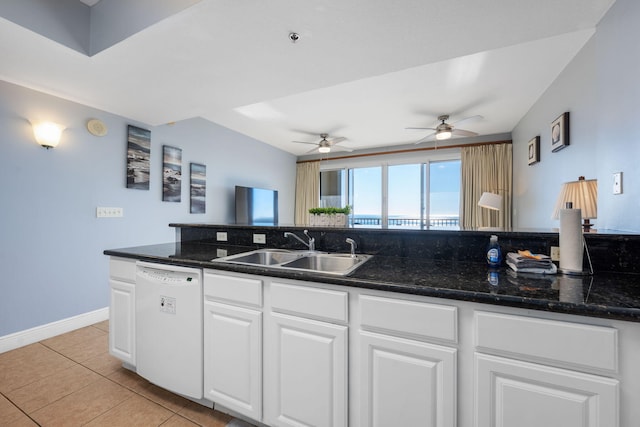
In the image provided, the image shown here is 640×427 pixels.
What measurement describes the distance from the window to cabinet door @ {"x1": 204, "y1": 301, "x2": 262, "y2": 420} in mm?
3571

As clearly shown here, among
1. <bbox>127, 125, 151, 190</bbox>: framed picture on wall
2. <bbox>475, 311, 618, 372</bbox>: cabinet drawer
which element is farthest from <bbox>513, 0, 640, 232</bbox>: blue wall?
<bbox>127, 125, 151, 190</bbox>: framed picture on wall

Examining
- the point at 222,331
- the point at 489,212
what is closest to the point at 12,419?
the point at 222,331

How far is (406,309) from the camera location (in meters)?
1.07

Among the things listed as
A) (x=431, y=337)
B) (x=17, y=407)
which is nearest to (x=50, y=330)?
(x=17, y=407)

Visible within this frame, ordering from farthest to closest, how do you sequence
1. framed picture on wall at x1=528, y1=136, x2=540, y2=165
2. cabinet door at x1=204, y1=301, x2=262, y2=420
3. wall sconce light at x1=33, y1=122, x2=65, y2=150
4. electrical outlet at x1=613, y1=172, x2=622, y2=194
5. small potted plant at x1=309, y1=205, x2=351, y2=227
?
framed picture on wall at x1=528, y1=136, x2=540, y2=165
wall sconce light at x1=33, y1=122, x2=65, y2=150
small potted plant at x1=309, y1=205, x2=351, y2=227
electrical outlet at x1=613, y1=172, x2=622, y2=194
cabinet door at x1=204, y1=301, x2=262, y2=420

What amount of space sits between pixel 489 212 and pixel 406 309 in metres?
4.76

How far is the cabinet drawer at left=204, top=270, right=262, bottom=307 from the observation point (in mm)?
1383

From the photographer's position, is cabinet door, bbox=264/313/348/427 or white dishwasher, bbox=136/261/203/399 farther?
white dishwasher, bbox=136/261/203/399

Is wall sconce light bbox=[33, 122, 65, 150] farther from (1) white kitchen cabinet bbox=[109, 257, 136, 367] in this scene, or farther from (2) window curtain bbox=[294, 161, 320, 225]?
(2) window curtain bbox=[294, 161, 320, 225]

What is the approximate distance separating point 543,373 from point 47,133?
149 inches

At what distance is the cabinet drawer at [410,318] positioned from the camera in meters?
1.01

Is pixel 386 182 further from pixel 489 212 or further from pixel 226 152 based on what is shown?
pixel 226 152

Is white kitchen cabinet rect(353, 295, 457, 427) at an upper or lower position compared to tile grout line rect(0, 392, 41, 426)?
upper

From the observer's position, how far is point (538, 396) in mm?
896
